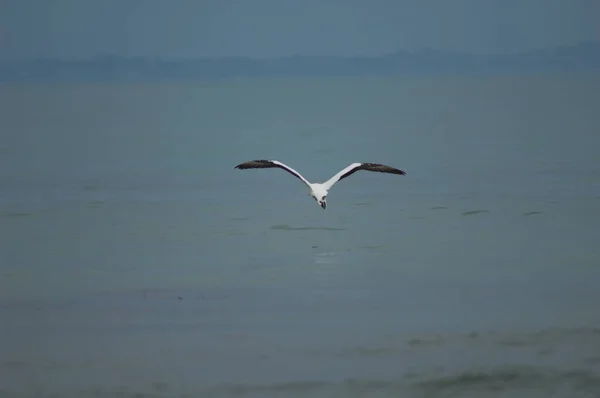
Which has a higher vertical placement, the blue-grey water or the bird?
the bird

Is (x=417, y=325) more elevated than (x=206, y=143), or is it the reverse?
(x=206, y=143)

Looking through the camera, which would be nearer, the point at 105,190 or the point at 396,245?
the point at 396,245

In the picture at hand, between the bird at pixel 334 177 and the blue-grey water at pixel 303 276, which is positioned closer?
the blue-grey water at pixel 303 276

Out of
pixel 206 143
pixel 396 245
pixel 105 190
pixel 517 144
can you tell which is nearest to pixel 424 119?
pixel 206 143

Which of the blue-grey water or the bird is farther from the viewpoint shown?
the bird

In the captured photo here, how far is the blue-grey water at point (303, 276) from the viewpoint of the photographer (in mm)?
19531

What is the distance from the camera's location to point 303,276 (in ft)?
81.6

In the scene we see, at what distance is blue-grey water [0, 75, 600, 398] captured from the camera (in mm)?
19531

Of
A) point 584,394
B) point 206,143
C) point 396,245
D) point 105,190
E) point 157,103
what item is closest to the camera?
point 584,394

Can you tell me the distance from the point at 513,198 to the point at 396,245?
6.50 m

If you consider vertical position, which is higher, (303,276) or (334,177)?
(334,177)

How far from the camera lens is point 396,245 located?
91.4 feet

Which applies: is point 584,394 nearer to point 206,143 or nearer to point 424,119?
point 206,143

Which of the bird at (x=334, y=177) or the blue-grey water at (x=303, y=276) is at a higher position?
the bird at (x=334, y=177)
